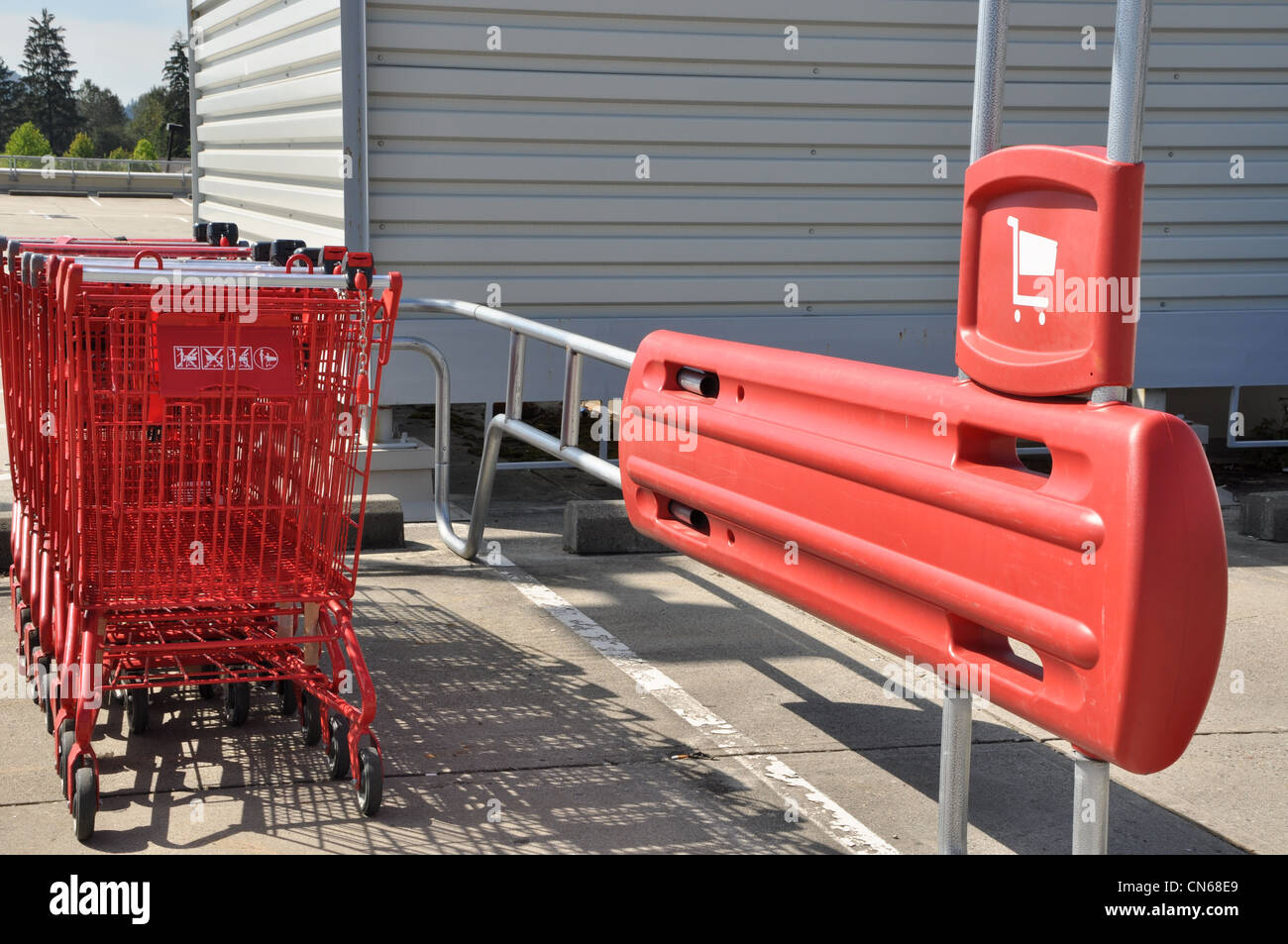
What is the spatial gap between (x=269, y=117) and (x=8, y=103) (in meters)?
106

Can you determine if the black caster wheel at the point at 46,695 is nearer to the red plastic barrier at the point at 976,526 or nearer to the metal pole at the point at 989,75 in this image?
the red plastic barrier at the point at 976,526

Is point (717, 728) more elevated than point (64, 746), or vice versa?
point (64, 746)

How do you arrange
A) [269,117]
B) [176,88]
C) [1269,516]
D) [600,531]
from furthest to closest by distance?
[176,88] → [269,117] → [1269,516] → [600,531]

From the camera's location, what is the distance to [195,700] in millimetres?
4828

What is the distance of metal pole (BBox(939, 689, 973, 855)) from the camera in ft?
11.6

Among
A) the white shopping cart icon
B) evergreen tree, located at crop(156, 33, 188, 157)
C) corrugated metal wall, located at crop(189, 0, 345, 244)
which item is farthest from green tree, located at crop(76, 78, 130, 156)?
the white shopping cart icon

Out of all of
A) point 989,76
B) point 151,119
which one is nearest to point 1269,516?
point 989,76

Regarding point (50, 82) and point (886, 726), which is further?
point (50, 82)

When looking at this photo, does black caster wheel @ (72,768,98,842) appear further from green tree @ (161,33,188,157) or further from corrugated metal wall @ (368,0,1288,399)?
green tree @ (161,33,188,157)

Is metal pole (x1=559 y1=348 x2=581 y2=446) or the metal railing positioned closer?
metal pole (x1=559 y1=348 x2=581 y2=446)

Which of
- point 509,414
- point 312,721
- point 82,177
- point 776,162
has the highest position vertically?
point 82,177

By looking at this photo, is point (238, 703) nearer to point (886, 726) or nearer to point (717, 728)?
point (717, 728)

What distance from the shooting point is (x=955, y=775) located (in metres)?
3.53

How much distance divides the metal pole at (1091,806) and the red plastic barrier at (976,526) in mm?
115
